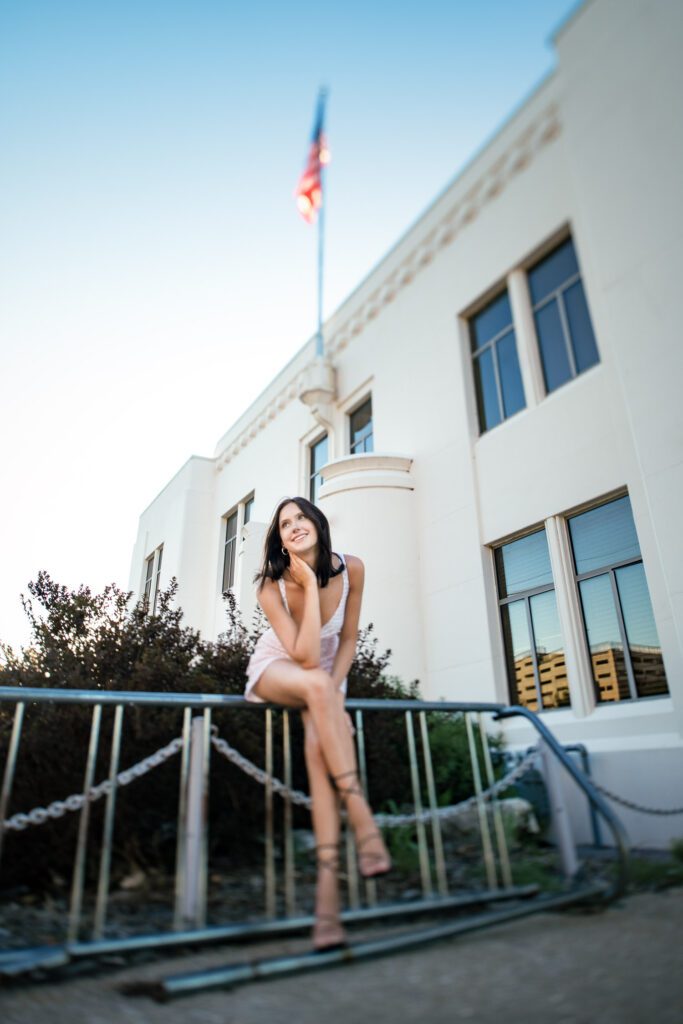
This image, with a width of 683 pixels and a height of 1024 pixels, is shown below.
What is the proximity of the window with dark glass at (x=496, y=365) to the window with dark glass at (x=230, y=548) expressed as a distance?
9.50 meters

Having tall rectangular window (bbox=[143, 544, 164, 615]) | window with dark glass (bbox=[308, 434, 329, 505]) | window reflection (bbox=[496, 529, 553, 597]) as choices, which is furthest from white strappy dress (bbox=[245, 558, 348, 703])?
tall rectangular window (bbox=[143, 544, 164, 615])

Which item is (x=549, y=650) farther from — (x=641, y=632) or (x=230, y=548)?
(x=230, y=548)

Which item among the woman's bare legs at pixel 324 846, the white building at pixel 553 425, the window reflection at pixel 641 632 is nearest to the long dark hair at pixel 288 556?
the woman's bare legs at pixel 324 846

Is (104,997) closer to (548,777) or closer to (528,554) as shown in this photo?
(548,777)

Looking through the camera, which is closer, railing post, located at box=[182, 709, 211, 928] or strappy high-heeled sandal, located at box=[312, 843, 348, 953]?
strappy high-heeled sandal, located at box=[312, 843, 348, 953]

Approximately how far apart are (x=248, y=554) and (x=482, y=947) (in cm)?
1027

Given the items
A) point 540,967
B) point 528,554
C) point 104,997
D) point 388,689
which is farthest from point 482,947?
point 528,554

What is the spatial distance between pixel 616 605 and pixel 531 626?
122 centimetres

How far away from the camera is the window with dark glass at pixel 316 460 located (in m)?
13.6

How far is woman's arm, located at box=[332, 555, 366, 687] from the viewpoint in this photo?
360cm

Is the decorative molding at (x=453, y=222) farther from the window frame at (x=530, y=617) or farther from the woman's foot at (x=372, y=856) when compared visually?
the woman's foot at (x=372, y=856)

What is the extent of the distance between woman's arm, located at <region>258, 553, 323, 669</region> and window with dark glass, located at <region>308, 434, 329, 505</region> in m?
9.87

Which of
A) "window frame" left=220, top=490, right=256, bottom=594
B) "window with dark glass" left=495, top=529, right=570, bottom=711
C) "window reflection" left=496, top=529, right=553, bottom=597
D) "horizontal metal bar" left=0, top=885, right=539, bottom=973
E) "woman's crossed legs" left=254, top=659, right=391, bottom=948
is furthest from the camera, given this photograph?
"window frame" left=220, top=490, right=256, bottom=594

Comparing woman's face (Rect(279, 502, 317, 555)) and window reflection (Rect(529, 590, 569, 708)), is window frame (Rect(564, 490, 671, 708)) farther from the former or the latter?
woman's face (Rect(279, 502, 317, 555))
